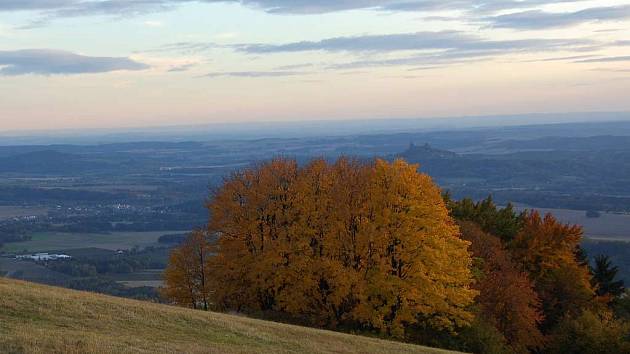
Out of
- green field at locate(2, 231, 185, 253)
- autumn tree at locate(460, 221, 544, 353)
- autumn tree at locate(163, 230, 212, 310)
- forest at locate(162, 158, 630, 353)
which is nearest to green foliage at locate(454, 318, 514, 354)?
forest at locate(162, 158, 630, 353)

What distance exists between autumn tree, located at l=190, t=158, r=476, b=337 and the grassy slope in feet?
30.2

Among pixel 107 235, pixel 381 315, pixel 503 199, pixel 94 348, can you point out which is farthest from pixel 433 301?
pixel 503 199

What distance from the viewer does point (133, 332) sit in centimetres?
2539

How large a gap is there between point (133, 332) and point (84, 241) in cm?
12597

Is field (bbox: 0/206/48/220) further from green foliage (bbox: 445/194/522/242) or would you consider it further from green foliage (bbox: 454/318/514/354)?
green foliage (bbox: 454/318/514/354)

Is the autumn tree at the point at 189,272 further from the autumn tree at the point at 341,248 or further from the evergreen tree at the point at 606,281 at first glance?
the evergreen tree at the point at 606,281

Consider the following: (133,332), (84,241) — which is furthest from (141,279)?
(133,332)

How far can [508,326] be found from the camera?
48.4 m

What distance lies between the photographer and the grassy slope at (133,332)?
69.6 feet

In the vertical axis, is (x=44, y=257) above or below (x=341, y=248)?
below

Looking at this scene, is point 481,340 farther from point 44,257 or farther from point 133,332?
point 44,257

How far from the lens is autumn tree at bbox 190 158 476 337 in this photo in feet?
137

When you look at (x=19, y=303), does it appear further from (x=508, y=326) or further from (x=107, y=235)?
(x=107, y=235)

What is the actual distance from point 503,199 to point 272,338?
583 ft
